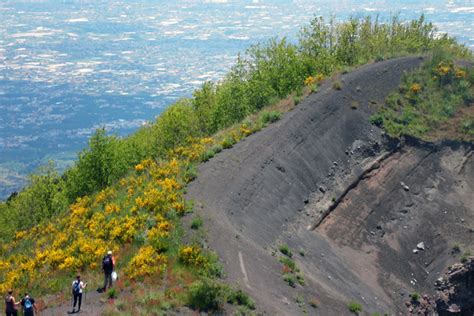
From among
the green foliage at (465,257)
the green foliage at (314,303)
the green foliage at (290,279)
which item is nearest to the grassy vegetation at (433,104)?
the green foliage at (465,257)

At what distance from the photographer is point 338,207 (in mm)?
44375

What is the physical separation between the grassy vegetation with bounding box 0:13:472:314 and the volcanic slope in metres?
1.61

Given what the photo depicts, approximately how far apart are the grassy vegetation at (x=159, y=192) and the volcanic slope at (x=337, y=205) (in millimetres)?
1607

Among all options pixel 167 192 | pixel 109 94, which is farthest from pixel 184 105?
pixel 109 94

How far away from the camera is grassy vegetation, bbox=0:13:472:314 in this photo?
28.7 metres

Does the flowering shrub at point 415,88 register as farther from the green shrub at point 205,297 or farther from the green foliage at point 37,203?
the green shrub at point 205,297

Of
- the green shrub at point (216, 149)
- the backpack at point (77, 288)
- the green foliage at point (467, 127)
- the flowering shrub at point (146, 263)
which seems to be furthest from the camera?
the green foliage at point (467, 127)

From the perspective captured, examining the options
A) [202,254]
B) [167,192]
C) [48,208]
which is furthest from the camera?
[48,208]

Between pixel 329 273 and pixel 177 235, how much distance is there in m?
10.2

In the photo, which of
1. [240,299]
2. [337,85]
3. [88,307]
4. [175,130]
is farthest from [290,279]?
[175,130]

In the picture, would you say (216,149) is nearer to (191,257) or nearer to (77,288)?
(191,257)

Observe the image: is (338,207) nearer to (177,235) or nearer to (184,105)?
(177,235)

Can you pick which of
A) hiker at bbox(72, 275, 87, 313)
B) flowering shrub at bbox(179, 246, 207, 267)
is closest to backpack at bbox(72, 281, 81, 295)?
hiker at bbox(72, 275, 87, 313)

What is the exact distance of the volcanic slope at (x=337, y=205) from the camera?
3303 centimetres
